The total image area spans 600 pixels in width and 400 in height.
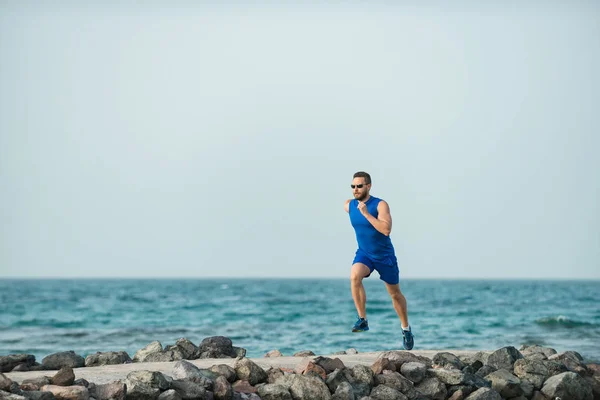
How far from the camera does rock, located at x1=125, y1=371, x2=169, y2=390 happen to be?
7941mm

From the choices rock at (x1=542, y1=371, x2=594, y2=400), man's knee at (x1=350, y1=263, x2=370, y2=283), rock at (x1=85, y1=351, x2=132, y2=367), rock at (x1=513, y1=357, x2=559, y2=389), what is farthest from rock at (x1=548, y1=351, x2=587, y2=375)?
rock at (x1=85, y1=351, x2=132, y2=367)

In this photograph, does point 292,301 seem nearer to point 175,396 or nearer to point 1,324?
point 1,324

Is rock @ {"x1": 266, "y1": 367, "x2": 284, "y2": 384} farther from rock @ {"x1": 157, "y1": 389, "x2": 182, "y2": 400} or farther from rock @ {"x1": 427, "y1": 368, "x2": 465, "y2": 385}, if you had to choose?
rock @ {"x1": 427, "y1": 368, "x2": 465, "y2": 385}

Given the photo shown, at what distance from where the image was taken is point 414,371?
9.10 metres

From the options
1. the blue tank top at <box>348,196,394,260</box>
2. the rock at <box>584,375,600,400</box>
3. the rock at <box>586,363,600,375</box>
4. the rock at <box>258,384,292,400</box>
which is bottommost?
the rock at <box>584,375,600,400</box>

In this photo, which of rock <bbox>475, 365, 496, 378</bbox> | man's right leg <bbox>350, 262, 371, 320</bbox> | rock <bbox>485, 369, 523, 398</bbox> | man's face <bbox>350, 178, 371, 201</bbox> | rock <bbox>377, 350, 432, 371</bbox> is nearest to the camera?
rock <bbox>377, 350, 432, 371</bbox>

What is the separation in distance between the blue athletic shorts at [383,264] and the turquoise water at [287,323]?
9153 mm

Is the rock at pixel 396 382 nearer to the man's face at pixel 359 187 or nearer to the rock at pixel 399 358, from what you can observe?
the rock at pixel 399 358

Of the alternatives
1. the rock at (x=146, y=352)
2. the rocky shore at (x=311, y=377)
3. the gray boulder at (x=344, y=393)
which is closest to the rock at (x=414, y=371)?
the rocky shore at (x=311, y=377)

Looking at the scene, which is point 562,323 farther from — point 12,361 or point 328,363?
point 12,361

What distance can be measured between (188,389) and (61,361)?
2211 millimetres

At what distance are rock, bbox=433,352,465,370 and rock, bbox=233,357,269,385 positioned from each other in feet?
6.79

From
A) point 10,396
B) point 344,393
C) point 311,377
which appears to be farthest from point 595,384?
point 10,396

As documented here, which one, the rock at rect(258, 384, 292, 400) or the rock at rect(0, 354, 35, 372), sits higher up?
the rock at rect(0, 354, 35, 372)
